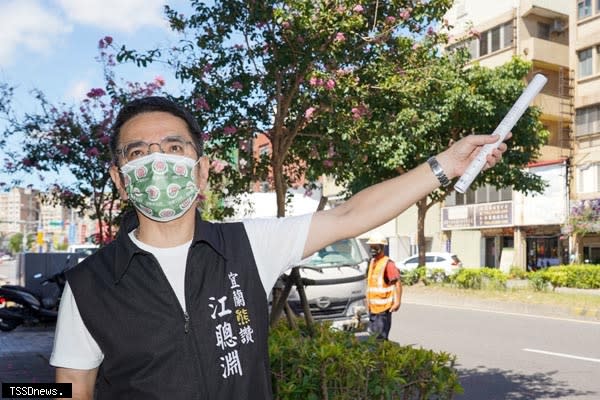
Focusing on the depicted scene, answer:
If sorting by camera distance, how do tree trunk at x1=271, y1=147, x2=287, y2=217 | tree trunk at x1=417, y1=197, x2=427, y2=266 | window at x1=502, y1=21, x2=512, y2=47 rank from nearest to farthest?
tree trunk at x1=271, y1=147, x2=287, y2=217
tree trunk at x1=417, y1=197, x2=427, y2=266
window at x1=502, y1=21, x2=512, y2=47

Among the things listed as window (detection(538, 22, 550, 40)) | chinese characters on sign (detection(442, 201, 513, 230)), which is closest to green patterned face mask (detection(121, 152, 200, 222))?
chinese characters on sign (detection(442, 201, 513, 230))

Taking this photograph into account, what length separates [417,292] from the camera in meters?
20.4

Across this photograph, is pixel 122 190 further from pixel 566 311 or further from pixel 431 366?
pixel 566 311

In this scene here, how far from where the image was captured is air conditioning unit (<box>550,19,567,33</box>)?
33.1m

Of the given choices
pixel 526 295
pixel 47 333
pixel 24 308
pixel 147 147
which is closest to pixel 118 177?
pixel 147 147

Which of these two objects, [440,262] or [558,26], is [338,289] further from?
[558,26]

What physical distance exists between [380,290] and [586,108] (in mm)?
25755

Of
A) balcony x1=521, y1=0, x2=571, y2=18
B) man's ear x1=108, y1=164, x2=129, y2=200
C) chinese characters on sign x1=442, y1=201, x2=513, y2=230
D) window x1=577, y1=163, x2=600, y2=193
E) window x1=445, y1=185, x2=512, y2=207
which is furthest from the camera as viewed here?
window x1=445, y1=185, x2=512, y2=207

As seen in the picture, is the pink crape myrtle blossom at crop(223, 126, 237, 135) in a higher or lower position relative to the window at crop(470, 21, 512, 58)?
lower

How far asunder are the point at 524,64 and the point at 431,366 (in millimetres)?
20441

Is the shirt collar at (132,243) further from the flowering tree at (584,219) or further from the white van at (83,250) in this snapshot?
the flowering tree at (584,219)

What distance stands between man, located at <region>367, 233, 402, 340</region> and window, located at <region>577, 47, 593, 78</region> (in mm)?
25822

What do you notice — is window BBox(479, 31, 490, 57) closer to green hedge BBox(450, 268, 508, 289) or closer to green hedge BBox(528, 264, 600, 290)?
green hedge BBox(528, 264, 600, 290)

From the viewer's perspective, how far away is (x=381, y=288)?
9062 millimetres
